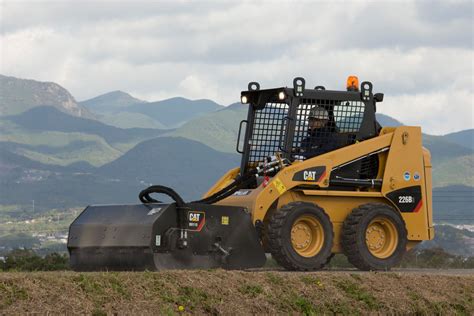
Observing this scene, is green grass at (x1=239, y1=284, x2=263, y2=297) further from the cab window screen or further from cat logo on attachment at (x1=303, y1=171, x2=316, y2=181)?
the cab window screen

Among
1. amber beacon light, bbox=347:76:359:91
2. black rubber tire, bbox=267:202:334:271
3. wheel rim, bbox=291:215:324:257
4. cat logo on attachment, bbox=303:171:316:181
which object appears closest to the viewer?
black rubber tire, bbox=267:202:334:271

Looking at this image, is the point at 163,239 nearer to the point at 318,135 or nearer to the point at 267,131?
the point at 267,131

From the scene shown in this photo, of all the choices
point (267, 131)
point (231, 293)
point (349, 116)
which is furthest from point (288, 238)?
point (231, 293)

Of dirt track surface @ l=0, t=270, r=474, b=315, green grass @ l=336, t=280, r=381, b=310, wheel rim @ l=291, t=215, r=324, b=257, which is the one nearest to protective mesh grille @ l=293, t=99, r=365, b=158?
wheel rim @ l=291, t=215, r=324, b=257

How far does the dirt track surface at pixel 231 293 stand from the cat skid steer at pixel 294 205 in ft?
6.86

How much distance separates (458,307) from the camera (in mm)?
15602

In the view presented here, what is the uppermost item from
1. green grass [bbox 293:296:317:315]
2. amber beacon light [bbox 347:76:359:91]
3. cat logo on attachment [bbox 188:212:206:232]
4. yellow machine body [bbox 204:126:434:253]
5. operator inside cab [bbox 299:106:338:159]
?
amber beacon light [bbox 347:76:359:91]

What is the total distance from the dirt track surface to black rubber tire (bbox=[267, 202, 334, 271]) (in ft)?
6.60

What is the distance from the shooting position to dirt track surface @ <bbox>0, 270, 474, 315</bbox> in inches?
502

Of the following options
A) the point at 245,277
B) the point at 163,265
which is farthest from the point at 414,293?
the point at 163,265

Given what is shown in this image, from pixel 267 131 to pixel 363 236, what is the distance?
104 inches

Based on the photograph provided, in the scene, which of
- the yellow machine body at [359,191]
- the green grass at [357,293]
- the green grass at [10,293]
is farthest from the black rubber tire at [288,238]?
the green grass at [10,293]

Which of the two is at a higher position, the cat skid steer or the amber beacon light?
the amber beacon light

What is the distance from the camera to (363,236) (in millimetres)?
19016
